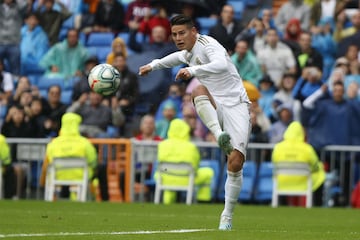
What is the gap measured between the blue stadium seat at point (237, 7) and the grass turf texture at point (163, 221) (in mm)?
7866

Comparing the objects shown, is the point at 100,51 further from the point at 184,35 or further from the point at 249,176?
the point at 184,35

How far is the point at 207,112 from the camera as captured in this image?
1346cm

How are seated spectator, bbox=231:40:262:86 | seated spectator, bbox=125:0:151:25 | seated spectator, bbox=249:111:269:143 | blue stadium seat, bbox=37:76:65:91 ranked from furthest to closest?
seated spectator, bbox=125:0:151:25
blue stadium seat, bbox=37:76:65:91
seated spectator, bbox=231:40:262:86
seated spectator, bbox=249:111:269:143

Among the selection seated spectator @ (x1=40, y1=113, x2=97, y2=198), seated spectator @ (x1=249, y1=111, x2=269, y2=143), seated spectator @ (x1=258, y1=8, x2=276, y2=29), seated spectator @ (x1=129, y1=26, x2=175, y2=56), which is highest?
seated spectator @ (x1=258, y1=8, x2=276, y2=29)

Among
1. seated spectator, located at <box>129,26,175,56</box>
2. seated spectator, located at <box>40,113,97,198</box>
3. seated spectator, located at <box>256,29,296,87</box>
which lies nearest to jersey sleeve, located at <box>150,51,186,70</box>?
seated spectator, located at <box>40,113,97,198</box>

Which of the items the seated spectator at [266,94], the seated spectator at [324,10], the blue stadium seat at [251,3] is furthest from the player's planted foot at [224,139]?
the blue stadium seat at [251,3]

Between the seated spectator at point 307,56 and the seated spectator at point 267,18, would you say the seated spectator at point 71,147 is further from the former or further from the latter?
the seated spectator at point 267,18

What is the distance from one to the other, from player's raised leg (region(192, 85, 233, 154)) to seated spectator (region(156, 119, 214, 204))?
733 centimetres

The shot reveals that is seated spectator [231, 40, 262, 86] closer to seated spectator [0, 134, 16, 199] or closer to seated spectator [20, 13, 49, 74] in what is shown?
seated spectator [0, 134, 16, 199]

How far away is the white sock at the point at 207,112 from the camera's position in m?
13.4

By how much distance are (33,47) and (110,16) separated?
183 cm

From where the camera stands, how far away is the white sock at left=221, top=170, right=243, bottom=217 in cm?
1334

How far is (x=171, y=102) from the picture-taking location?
2314cm

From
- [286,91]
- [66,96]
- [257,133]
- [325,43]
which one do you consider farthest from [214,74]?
[66,96]
